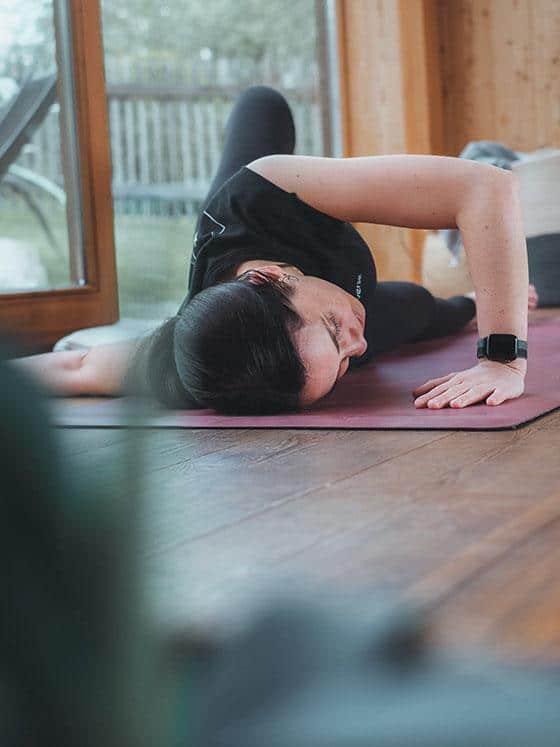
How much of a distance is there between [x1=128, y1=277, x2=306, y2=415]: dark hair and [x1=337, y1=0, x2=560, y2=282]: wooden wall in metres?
3.51

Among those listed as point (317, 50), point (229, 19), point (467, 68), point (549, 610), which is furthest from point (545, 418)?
point (467, 68)

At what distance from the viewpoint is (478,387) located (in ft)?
5.97

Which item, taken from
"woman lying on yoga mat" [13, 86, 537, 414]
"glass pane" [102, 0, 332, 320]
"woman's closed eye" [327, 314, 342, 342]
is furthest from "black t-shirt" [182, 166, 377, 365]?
"glass pane" [102, 0, 332, 320]

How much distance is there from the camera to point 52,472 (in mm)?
293

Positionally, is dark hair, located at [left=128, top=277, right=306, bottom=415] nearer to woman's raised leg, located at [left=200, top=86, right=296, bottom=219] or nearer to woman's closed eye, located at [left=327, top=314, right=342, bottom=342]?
woman's closed eye, located at [left=327, top=314, right=342, bottom=342]

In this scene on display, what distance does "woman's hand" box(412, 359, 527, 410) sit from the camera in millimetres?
1794

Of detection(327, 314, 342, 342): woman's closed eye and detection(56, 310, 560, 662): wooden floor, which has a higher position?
detection(327, 314, 342, 342): woman's closed eye

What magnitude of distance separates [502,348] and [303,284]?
0.36 metres

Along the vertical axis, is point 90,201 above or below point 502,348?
above

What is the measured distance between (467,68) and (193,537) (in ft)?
16.3

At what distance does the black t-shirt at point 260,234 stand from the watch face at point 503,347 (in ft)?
1.42

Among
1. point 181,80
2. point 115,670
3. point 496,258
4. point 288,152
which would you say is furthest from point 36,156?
point 115,670

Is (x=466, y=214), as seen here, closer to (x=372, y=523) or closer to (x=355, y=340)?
(x=355, y=340)

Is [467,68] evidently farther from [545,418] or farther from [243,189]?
[545,418]
